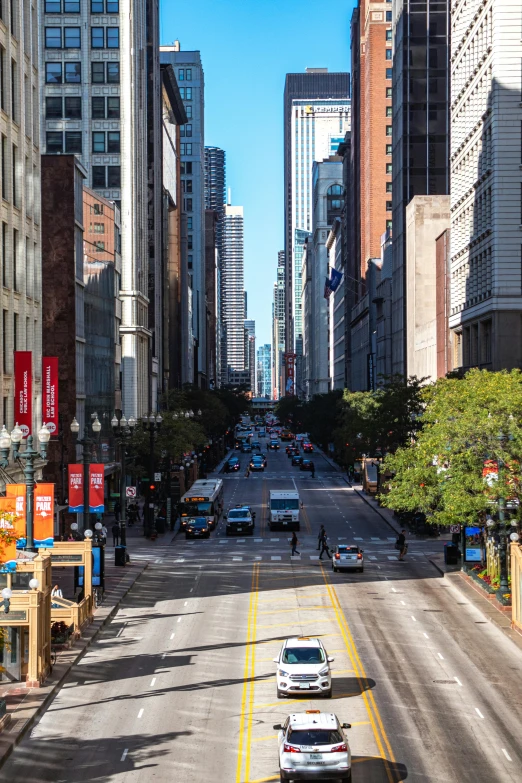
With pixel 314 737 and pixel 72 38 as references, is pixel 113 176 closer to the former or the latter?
pixel 72 38

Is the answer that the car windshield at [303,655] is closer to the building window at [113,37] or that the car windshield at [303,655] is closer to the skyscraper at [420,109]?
the building window at [113,37]

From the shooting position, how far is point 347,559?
2229 inches

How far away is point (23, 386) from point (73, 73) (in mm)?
66029

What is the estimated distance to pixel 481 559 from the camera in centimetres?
5472

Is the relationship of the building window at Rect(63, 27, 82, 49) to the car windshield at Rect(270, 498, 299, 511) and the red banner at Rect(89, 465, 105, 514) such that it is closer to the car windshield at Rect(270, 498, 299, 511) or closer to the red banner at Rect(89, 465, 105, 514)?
the car windshield at Rect(270, 498, 299, 511)

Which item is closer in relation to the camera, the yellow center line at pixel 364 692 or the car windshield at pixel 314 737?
the car windshield at pixel 314 737

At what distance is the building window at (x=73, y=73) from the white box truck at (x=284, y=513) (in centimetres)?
5070

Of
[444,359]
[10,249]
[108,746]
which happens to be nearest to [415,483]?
[10,249]

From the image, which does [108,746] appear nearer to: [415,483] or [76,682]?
[76,682]

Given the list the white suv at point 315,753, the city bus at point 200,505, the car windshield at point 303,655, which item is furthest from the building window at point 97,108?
the white suv at point 315,753

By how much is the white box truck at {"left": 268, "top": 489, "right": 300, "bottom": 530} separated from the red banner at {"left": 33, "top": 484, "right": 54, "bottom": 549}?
40.4 metres

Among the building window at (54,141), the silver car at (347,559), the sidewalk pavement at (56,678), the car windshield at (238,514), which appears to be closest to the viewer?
the sidewalk pavement at (56,678)

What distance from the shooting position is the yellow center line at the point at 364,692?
25.8m

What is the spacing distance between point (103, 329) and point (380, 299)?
7094cm
